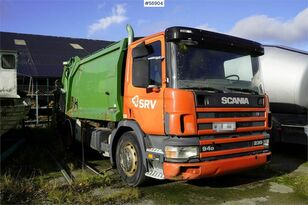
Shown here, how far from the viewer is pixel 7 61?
30.6 feet

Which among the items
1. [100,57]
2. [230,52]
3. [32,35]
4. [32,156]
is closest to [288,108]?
[230,52]

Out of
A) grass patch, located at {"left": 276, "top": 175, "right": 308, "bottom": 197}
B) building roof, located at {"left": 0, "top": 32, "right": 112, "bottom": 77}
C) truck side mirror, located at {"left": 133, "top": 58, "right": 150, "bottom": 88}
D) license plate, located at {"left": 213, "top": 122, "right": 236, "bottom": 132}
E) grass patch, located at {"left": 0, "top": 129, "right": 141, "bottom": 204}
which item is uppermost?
building roof, located at {"left": 0, "top": 32, "right": 112, "bottom": 77}

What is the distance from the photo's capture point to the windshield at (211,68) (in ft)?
17.9

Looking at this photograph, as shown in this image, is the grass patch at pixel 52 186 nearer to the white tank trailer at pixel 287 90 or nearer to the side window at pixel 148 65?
the side window at pixel 148 65

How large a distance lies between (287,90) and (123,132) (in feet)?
15.2

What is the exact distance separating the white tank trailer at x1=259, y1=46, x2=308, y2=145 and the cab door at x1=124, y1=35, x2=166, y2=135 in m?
3.89

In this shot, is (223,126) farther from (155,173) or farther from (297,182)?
(297,182)

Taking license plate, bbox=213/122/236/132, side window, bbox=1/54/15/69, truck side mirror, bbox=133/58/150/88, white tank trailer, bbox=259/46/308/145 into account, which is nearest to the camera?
license plate, bbox=213/122/236/132

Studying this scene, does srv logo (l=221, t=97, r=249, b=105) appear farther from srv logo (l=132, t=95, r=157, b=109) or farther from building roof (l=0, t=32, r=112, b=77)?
building roof (l=0, t=32, r=112, b=77)

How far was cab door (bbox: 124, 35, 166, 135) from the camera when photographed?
5.58m

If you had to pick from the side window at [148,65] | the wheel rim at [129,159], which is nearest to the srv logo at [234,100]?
the side window at [148,65]

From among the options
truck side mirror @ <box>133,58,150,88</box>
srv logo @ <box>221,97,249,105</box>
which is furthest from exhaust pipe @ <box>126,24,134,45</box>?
srv logo @ <box>221,97,249,105</box>

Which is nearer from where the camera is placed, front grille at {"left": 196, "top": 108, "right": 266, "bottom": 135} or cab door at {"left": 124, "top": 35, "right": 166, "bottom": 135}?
front grille at {"left": 196, "top": 108, "right": 266, "bottom": 135}

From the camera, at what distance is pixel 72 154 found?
992 centimetres
